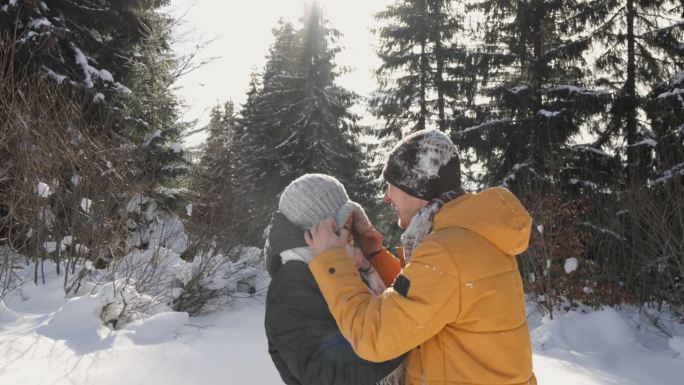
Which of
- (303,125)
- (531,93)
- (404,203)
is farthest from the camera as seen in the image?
(303,125)

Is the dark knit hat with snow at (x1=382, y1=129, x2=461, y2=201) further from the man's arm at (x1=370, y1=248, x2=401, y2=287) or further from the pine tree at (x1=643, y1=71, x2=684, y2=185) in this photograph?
the pine tree at (x1=643, y1=71, x2=684, y2=185)

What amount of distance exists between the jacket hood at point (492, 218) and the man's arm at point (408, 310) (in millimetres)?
131

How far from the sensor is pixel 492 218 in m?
1.44

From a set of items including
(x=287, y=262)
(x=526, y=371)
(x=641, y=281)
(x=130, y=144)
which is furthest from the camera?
(x=641, y=281)

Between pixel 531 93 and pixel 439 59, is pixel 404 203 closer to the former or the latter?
pixel 531 93

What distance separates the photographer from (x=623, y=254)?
947cm

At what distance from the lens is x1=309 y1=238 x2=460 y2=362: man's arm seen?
53.2 inches

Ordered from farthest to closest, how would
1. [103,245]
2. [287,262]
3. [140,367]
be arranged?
[103,245] → [140,367] → [287,262]

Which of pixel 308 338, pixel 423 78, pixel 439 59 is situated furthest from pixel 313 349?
pixel 439 59

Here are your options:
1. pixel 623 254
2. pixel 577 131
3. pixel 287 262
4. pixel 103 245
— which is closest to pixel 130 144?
pixel 103 245

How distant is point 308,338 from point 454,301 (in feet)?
1.64

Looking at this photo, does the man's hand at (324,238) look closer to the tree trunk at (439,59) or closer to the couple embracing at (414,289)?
the couple embracing at (414,289)

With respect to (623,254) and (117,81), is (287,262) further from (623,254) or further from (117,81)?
(117,81)

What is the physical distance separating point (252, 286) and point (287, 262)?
9.17 meters
